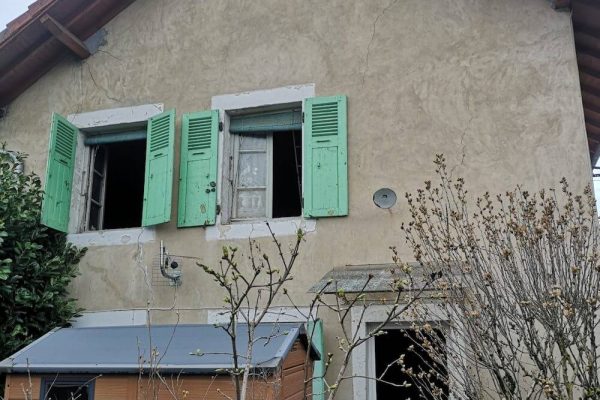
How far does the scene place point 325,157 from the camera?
24.5 ft

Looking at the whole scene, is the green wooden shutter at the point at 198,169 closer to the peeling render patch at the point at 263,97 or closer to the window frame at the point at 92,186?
the peeling render patch at the point at 263,97

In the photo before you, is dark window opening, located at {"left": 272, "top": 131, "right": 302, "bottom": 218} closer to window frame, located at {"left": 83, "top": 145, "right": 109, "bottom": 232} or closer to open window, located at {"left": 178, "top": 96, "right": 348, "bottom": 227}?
open window, located at {"left": 178, "top": 96, "right": 348, "bottom": 227}

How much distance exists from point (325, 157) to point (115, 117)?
307cm

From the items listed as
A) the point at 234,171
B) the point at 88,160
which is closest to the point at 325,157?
the point at 234,171

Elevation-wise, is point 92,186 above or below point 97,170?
below

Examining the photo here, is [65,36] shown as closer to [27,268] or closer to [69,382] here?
[27,268]

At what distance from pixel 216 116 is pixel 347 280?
2956mm

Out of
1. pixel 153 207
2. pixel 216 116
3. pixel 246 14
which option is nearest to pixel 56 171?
pixel 153 207

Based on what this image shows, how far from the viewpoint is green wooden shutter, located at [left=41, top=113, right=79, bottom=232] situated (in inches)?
314

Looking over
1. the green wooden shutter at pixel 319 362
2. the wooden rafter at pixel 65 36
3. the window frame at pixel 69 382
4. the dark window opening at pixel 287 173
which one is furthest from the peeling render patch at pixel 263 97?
the window frame at pixel 69 382

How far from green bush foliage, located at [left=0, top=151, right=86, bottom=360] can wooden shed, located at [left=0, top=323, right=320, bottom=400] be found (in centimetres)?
91

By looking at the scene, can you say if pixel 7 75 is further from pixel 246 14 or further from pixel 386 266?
pixel 386 266

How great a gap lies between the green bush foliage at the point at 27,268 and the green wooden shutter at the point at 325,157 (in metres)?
3.10

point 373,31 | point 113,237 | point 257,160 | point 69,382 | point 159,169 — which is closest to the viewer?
point 69,382
